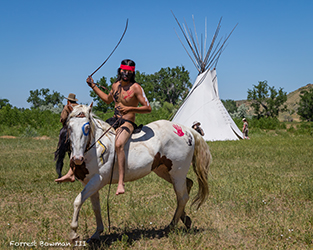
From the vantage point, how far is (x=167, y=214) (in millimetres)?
5508

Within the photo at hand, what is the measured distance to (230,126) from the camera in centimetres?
2091

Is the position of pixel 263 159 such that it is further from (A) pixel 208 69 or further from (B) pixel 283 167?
(A) pixel 208 69

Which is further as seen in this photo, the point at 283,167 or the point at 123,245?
the point at 283,167

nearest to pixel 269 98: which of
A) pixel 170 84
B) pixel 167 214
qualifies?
pixel 170 84

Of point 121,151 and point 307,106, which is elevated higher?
point 121,151

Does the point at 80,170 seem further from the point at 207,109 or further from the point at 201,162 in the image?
the point at 207,109

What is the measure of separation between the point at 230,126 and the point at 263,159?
372 inches

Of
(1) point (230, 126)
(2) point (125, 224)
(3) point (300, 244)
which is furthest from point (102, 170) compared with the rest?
(1) point (230, 126)

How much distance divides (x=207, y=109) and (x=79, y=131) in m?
17.6

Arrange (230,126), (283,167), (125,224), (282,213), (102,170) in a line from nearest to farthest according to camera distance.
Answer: (102,170)
(125,224)
(282,213)
(283,167)
(230,126)

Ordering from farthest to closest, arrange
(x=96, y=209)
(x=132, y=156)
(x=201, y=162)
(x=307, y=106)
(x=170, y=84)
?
(x=170, y=84) < (x=307, y=106) < (x=201, y=162) < (x=96, y=209) < (x=132, y=156)

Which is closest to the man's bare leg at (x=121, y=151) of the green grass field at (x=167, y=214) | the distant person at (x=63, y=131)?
the green grass field at (x=167, y=214)

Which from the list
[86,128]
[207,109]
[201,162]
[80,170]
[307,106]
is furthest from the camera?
[307,106]

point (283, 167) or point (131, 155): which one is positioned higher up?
point (131, 155)
